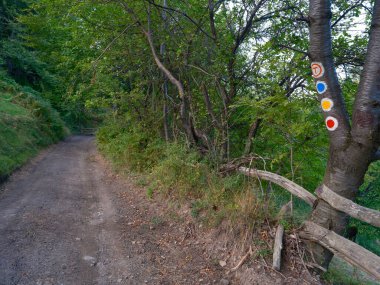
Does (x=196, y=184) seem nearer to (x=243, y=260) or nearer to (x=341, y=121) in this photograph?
(x=243, y=260)

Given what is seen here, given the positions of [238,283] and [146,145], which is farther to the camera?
[146,145]

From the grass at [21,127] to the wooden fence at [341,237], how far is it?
7874 millimetres

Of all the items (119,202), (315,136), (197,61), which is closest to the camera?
(315,136)

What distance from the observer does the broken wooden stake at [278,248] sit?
12.9 ft

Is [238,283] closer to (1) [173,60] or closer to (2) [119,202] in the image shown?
(2) [119,202]

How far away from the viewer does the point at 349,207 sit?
368cm

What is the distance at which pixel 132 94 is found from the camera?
11.0m

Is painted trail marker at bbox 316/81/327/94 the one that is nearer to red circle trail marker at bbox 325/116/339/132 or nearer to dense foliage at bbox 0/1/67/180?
red circle trail marker at bbox 325/116/339/132

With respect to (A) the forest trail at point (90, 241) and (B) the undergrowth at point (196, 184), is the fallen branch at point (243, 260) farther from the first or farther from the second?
(B) the undergrowth at point (196, 184)

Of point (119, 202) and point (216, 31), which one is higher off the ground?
point (216, 31)

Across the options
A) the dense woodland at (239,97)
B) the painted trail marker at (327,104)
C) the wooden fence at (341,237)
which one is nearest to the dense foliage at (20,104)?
the dense woodland at (239,97)

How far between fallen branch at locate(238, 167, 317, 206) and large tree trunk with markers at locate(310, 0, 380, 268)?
168 millimetres

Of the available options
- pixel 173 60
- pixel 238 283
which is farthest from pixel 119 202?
pixel 173 60

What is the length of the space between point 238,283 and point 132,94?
326 inches
